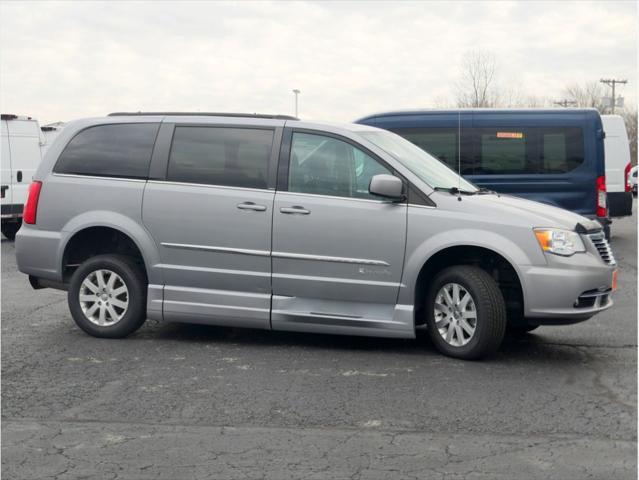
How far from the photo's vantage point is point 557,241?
Result: 22.4 feet

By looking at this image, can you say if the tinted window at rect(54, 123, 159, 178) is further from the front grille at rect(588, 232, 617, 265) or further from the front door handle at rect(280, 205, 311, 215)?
the front grille at rect(588, 232, 617, 265)

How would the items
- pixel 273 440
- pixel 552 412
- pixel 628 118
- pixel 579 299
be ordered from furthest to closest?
1. pixel 628 118
2. pixel 579 299
3. pixel 552 412
4. pixel 273 440

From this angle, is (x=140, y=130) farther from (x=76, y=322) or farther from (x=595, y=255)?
(x=595, y=255)

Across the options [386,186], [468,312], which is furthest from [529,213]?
[386,186]

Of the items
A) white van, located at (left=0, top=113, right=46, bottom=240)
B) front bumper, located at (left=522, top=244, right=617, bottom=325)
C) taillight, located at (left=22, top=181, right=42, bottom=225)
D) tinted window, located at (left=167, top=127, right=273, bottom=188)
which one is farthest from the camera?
white van, located at (left=0, top=113, right=46, bottom=240)

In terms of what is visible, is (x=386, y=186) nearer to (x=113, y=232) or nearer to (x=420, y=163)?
(x=420, y=163)

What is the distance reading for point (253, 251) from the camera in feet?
24.3

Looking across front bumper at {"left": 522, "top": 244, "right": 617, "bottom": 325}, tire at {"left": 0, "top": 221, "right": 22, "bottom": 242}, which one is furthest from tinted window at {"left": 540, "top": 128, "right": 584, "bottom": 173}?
tire at {"left": 0, "top": 221, "right": 22, "bottom": 242}

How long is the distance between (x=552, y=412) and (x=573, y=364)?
149cm

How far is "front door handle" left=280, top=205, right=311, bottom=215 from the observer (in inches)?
287

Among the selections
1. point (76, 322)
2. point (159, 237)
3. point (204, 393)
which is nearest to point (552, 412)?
point (204, 393)

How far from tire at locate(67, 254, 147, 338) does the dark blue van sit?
6998 mm

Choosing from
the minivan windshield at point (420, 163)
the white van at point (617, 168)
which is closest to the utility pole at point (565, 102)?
the white van at point (617, 168)

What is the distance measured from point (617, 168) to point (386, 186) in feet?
40.7
